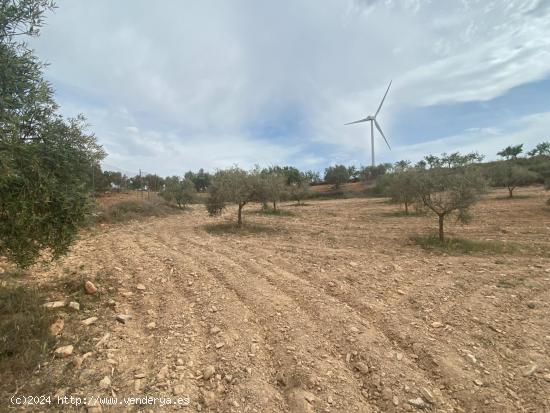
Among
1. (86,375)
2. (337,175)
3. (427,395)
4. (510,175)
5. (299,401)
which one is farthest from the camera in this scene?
(337,175)

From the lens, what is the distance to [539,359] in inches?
165

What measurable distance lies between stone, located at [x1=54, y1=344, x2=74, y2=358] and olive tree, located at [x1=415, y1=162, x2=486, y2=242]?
12555 millimetres

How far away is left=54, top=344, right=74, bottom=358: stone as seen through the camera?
13.6 feet

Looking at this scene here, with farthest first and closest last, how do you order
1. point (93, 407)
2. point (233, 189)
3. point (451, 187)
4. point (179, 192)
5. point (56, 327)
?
point (179, 192)
point (233, 189)
point (451, 187)
point (56, 327)
point (93, 407)

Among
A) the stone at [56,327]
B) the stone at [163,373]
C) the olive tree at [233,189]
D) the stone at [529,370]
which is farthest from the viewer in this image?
the olive tree at [233,189]

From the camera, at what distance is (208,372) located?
3.85 meters

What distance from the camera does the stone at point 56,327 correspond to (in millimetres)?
4645

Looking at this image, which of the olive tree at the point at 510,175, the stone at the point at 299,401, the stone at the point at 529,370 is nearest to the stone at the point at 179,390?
the stone at the point at 299,401

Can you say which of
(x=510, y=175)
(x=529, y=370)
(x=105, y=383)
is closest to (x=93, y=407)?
(x=105, y=383)

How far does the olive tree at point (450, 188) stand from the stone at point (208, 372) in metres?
11.2

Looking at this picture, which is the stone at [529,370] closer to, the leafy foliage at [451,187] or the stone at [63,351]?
the stone at [63,351]

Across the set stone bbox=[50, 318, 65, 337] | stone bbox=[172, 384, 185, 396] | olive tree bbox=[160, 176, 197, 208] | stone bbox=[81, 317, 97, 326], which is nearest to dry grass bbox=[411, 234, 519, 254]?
stone bbox=[172, 384, 185, 396]

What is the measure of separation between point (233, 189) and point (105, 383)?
13598mm

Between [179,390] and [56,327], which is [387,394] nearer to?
[179,390]
